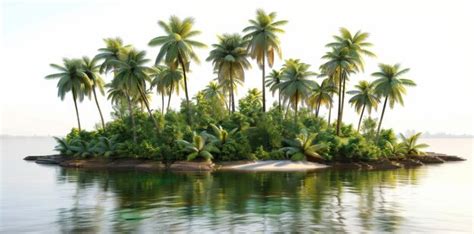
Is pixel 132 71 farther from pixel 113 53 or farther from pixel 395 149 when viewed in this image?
pixel 395 149

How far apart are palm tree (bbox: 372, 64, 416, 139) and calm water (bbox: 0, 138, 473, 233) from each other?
26.0 meters

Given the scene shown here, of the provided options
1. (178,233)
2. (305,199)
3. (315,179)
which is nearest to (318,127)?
(315,179)

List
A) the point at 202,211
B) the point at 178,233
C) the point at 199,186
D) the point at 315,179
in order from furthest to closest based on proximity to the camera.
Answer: the point at 315,179
the point at 199,186
the point at 202,211
the point at 178,233

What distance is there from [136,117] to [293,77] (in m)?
21.2

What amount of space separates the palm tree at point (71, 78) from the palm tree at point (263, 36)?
23813 mm

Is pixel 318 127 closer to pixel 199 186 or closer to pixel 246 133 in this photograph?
pixel 246 133

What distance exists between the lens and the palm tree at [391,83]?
206ft

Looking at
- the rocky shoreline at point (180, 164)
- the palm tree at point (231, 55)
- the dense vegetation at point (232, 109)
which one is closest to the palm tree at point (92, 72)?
the dense vegetation at point (232, 109)

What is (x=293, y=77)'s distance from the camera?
199 ft

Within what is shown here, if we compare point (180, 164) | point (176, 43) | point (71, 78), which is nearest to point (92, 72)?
point (71, 78)

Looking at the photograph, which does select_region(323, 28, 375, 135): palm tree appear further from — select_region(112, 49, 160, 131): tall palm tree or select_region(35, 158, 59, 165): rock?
select_region(35, 158, 59, 165): rock

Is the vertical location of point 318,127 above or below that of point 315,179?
above

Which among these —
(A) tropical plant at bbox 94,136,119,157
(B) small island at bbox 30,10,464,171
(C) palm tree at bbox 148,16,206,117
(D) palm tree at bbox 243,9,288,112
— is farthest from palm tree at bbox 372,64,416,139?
(A) tropical plant at bbox 94,136,119,157

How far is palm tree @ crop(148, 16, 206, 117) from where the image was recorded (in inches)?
2141
